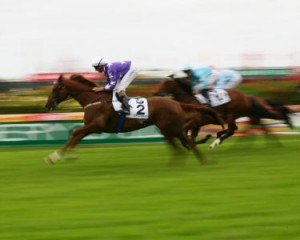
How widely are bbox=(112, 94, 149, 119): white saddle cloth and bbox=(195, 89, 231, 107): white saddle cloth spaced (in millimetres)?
2245

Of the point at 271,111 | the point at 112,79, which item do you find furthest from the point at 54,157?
the point at 271,111

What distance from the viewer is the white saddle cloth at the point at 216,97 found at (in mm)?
10875

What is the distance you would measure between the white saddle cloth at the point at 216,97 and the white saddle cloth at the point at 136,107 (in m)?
2.25

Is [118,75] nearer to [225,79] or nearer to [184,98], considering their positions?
[184,98]

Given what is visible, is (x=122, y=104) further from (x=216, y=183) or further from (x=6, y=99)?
(x=6, y=99)

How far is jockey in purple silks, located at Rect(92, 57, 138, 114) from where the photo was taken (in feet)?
28.2

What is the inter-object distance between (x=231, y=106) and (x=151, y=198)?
5256mm

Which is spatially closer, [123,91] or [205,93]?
[123,91]

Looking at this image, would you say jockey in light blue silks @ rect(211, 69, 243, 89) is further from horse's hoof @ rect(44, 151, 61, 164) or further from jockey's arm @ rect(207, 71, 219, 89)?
horse's hoof @ rect(44, 151, 61, 164)

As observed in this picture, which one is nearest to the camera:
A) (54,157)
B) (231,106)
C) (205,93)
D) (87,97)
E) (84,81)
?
(54,157)

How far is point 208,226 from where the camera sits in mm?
4902

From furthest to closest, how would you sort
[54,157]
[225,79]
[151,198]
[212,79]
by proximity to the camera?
[225,79]
[212,79]
[54,157]
[151,198]

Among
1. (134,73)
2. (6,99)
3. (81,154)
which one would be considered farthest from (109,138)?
(6,99)

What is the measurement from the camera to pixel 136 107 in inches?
342
